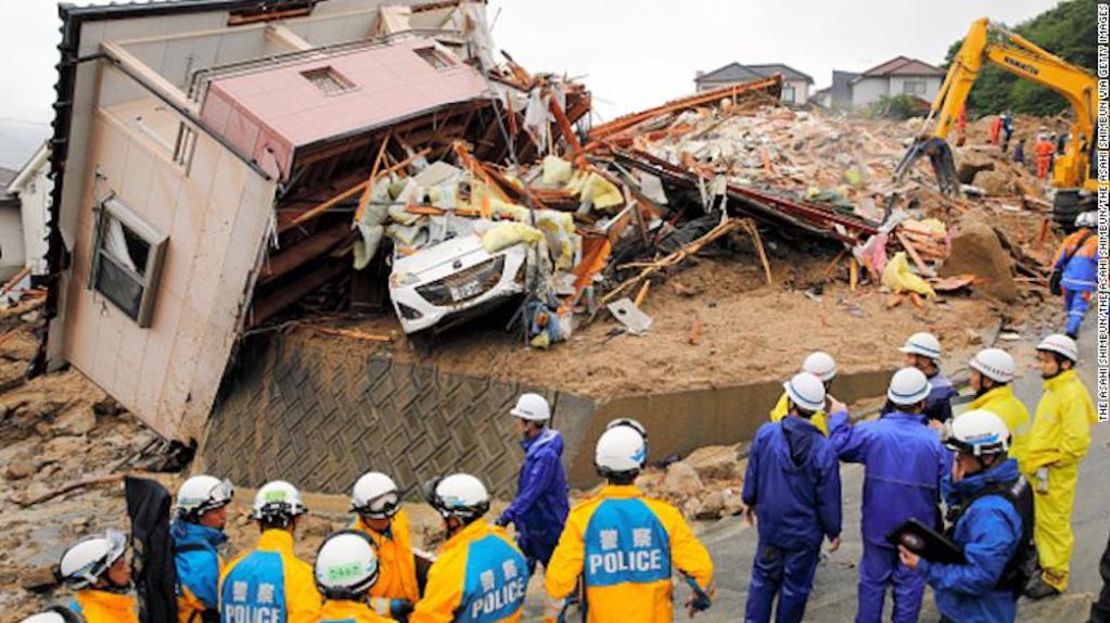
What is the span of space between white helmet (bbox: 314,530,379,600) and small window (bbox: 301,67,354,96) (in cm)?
780

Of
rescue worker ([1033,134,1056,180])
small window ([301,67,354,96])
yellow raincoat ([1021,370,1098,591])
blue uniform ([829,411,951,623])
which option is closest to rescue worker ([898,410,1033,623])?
blue uniform ([829,411,951,623])

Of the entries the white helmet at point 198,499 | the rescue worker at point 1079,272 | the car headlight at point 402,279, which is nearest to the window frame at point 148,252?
the car headlight at point 402,279

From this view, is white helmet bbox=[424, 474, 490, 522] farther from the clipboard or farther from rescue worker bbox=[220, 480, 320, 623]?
the clipboard

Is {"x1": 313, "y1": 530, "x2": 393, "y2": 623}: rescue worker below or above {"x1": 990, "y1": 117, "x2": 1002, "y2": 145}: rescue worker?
below

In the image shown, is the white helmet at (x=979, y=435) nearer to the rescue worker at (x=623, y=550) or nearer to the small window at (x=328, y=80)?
the rescue worker at (x=623, y=550)

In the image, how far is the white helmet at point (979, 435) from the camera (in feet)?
13.8

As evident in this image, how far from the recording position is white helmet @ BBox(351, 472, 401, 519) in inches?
174

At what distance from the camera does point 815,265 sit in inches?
465

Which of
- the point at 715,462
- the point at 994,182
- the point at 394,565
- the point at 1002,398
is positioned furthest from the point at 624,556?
the point at 994,182

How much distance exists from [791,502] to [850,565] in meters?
1.67

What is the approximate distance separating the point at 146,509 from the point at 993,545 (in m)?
3.73

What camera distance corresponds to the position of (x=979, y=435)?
4.20m

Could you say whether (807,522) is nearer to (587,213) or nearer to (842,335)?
(842,335)

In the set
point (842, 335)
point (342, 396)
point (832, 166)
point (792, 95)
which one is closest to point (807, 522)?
point (842, 335)
